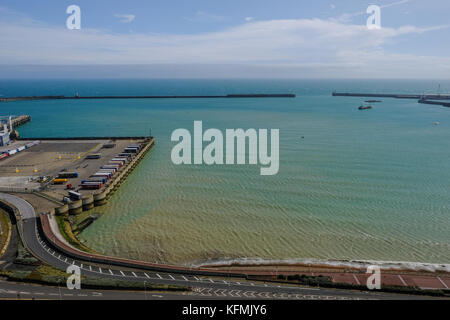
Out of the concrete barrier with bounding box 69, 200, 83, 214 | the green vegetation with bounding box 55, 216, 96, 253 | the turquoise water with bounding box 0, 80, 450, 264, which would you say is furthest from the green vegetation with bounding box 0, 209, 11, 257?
the turquoise water with bounding box 0, 80, 450, 264

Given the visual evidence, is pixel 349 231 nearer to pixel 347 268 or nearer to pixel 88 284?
pixel 347 268

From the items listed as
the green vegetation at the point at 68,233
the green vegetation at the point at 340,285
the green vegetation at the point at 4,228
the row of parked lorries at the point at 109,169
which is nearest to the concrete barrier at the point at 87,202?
the green vegetation at the point at 68,233

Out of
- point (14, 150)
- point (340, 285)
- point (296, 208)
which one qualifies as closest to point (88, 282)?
point (340, 285)

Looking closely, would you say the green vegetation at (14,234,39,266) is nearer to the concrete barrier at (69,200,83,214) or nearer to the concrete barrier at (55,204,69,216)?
the concrete barrier at (55,204,69,216)

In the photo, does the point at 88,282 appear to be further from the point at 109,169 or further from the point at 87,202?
the point at 109,169

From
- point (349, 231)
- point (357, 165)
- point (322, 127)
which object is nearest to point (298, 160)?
point (357, 165)

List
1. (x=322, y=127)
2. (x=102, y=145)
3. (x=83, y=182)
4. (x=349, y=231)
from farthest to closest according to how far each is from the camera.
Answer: (x=322, y=127) < (x=102, y=145) < (x=83, y=182) < (x=349, y=231)

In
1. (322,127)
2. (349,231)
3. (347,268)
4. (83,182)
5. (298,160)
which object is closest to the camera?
(347,268)
